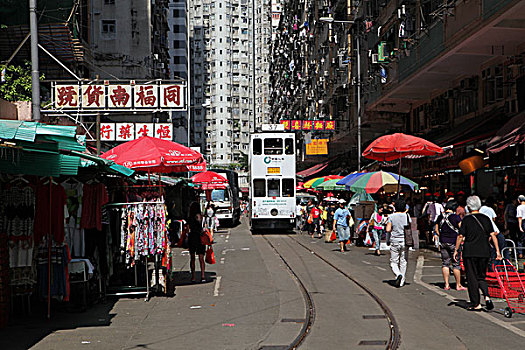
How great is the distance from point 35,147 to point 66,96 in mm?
17933

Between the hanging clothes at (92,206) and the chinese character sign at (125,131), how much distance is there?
1659 cm

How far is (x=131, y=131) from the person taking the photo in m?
28.0

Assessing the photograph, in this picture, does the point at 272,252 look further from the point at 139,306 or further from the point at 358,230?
the point at 139,306

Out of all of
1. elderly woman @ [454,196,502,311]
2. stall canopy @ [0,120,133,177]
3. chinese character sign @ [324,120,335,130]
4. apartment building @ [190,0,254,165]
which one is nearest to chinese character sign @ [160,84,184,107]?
stall canopy @ [0,120,133,177]

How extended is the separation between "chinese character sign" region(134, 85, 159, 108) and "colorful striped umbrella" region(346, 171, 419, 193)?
8416mm

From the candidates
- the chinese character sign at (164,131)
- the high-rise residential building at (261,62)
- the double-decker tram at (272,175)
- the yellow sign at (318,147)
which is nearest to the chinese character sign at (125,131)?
the chinese character sign at (164,131)

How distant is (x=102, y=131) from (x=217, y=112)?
304 ft

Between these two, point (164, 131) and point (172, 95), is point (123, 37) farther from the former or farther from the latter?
point (172, 95)

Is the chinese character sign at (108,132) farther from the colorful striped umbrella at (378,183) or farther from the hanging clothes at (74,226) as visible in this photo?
the hanging clothes at (74,226)

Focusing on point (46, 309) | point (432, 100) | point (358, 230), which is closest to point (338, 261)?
point (358, 230)

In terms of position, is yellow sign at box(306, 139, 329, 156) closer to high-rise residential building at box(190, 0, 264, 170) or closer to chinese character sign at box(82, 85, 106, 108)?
chinese character sign at box(82, 85, 106, 108)

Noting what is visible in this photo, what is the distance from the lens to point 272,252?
22.0 metres

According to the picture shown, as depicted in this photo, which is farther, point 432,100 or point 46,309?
point 432,100

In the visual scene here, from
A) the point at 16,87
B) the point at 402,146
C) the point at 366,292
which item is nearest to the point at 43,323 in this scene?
the point at 366,292
